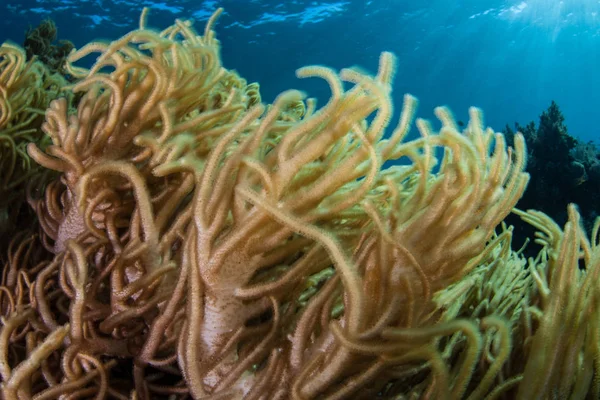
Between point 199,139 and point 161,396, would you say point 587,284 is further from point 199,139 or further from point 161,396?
point 161,396

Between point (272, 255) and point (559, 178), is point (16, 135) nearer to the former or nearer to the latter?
point (272, 255)

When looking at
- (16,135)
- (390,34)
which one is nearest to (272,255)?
(16,135)

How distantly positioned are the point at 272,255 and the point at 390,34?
42.2 meters

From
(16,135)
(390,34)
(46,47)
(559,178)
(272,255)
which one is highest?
(390,34)

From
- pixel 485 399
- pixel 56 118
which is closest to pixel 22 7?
pixel 56 118

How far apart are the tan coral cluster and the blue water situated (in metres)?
30.2

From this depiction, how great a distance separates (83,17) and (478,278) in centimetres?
3477

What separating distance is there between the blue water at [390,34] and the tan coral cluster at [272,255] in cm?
3023

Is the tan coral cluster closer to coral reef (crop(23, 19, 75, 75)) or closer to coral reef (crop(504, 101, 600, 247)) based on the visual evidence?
coral reef (crop(23, 19, 75, 75))

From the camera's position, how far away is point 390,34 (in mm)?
39281

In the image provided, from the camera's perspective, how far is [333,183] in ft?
4.57

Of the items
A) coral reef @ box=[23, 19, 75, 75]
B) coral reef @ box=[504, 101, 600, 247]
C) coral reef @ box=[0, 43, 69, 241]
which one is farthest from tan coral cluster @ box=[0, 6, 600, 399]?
coral reef @ box=[504, 101, 600, 247]

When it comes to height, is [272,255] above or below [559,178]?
below

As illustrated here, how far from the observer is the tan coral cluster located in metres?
1.33
